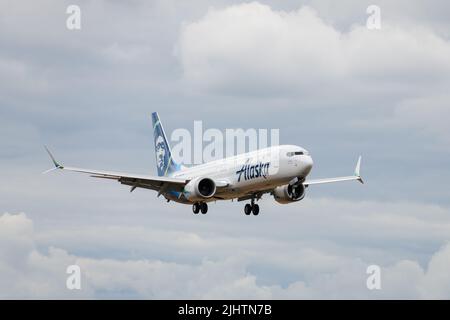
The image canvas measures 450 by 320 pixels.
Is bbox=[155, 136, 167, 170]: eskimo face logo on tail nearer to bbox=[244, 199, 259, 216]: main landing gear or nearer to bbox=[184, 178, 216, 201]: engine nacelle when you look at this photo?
bbox=[244, 199, 259, 216]: main landing gear

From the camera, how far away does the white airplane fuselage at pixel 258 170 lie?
8550cm

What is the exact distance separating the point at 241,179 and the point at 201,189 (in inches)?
177

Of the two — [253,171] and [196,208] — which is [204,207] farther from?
[253,171]

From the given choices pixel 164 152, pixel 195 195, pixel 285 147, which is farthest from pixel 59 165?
pixel 164 152

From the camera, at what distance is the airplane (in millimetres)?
85875

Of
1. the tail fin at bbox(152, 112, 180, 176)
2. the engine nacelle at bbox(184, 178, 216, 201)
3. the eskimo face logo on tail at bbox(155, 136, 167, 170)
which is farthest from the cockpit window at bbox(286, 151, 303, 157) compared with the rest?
the eskimo face logo on tail at bbox(155, 136, 167, 170)

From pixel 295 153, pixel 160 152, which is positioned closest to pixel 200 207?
pixel 295 153

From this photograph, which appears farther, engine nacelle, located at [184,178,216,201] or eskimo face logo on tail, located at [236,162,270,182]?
engine nacelle, located at [184,178,216,201]

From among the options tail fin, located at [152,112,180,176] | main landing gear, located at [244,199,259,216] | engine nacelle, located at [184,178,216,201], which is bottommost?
main landing gear, located at [244,199,259,216]

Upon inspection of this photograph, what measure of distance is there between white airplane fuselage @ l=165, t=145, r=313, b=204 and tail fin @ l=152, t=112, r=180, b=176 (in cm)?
1266

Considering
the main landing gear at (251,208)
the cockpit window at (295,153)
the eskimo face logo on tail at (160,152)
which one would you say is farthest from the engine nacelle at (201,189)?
the eskimo face logo on tail at (160,152)

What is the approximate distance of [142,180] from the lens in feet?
311

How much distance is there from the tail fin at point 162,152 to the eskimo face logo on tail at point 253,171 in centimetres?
1781

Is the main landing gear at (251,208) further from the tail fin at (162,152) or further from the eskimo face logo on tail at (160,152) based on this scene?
the eskimo face logo on tail at (160,152)
